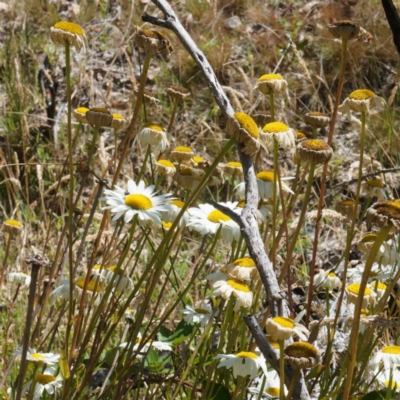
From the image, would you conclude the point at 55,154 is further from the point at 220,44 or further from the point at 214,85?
the point at 214,85

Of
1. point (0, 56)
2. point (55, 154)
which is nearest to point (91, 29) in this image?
point (0, 56)

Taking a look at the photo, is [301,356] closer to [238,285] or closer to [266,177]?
[238,285]

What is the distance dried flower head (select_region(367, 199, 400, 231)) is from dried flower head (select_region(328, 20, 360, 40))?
371 millimetres

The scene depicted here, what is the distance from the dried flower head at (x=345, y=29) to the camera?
969 mm

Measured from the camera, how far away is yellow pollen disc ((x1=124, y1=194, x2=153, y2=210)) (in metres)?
0.93

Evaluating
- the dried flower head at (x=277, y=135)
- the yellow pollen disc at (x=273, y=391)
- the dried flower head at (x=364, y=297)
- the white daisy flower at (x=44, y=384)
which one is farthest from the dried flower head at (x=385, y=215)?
the white daisy flower at (x=44, y=384)

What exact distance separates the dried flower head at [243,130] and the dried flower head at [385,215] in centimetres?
16

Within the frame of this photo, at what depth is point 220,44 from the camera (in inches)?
127

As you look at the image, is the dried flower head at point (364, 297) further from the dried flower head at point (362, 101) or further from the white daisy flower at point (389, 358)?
the dried flower head at point (362, 101)

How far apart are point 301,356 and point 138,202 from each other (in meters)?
0.34

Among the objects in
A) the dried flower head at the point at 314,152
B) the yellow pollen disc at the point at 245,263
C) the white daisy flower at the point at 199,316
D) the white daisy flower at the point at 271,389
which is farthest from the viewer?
the white daisy flower at the point at 199,316

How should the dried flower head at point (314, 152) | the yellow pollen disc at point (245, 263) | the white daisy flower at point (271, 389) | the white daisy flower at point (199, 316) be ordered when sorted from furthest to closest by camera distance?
the white daisy flower at point (199, 316) → the white daisy flower at point (271, 389) → the yellow pollen disc at point (245, 263) → the dried flower head at point (314, 152)

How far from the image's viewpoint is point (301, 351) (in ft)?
2.43

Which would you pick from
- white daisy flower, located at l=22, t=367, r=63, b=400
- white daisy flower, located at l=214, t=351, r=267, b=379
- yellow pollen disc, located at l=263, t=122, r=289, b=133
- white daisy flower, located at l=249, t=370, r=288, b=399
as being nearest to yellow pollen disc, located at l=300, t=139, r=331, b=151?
yellow pollen disc, located at l=263, t=122, r=289, b=133
